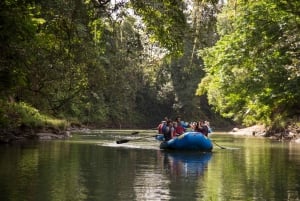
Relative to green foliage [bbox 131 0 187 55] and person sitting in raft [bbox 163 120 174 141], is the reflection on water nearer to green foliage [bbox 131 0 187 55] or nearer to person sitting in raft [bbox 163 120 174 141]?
green foliage [bbox 131 0 187 55]

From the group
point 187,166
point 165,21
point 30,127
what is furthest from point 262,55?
point 165,21

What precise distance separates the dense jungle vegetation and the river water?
8.76 ft

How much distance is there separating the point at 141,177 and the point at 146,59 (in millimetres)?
3283

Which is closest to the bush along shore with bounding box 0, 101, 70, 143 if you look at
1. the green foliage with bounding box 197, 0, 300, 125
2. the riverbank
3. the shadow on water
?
the shadow on water

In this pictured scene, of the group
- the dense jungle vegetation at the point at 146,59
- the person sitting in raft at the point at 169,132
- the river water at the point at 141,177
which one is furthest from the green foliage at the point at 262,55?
the river water at the point at 141,177

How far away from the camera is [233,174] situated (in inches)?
654

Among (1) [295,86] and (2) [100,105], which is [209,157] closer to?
(1) [295,86]

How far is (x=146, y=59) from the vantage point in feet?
51.6

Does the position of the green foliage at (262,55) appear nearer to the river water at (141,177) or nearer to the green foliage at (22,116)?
the green foliage at (22,116)

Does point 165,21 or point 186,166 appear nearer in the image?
point 165,21

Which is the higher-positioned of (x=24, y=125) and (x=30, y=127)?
(x=24, y=125)

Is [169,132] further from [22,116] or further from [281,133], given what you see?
[281,133]

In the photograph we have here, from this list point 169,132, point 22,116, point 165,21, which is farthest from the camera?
point 22,116

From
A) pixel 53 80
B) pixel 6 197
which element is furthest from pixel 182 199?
pixel 53 80
